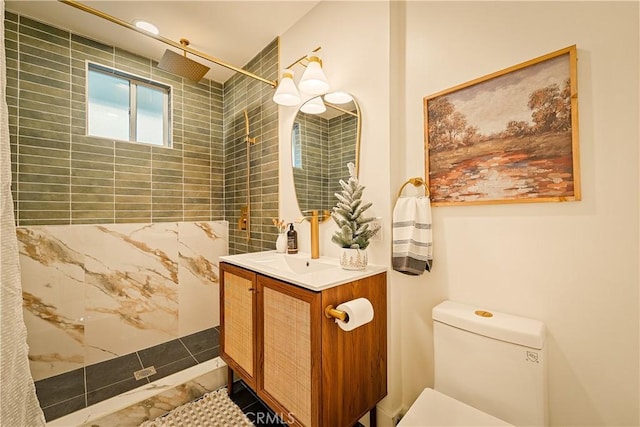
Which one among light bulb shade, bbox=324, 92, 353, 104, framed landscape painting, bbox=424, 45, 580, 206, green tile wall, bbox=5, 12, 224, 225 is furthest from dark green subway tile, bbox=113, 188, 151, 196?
framed landscape painting, bbox=424, 45, 580, 206

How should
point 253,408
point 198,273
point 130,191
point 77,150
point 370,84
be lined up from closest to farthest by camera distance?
point 370,84
point 253,408
point 77,150
point 130,191
point 198,273

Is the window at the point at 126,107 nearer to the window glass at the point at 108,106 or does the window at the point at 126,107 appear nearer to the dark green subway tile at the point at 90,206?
the window glass at the point at 108,106

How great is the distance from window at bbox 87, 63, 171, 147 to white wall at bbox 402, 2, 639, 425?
2441mm

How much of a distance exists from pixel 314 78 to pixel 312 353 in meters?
1.44

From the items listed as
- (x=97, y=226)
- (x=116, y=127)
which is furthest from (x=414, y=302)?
(x=116, y=127)

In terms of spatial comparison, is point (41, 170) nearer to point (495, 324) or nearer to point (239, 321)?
point (239, 321)

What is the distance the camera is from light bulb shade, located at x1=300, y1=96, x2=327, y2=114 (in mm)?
1772

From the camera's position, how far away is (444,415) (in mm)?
983

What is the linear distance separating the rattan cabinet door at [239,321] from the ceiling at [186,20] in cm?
182

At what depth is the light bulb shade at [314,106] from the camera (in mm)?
1772

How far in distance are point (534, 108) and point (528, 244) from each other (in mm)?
563

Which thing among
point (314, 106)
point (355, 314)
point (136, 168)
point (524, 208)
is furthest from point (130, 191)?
point (524, 208)

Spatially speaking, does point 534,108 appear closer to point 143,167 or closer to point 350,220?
point 350,220

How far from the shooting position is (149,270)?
2.33 metres
